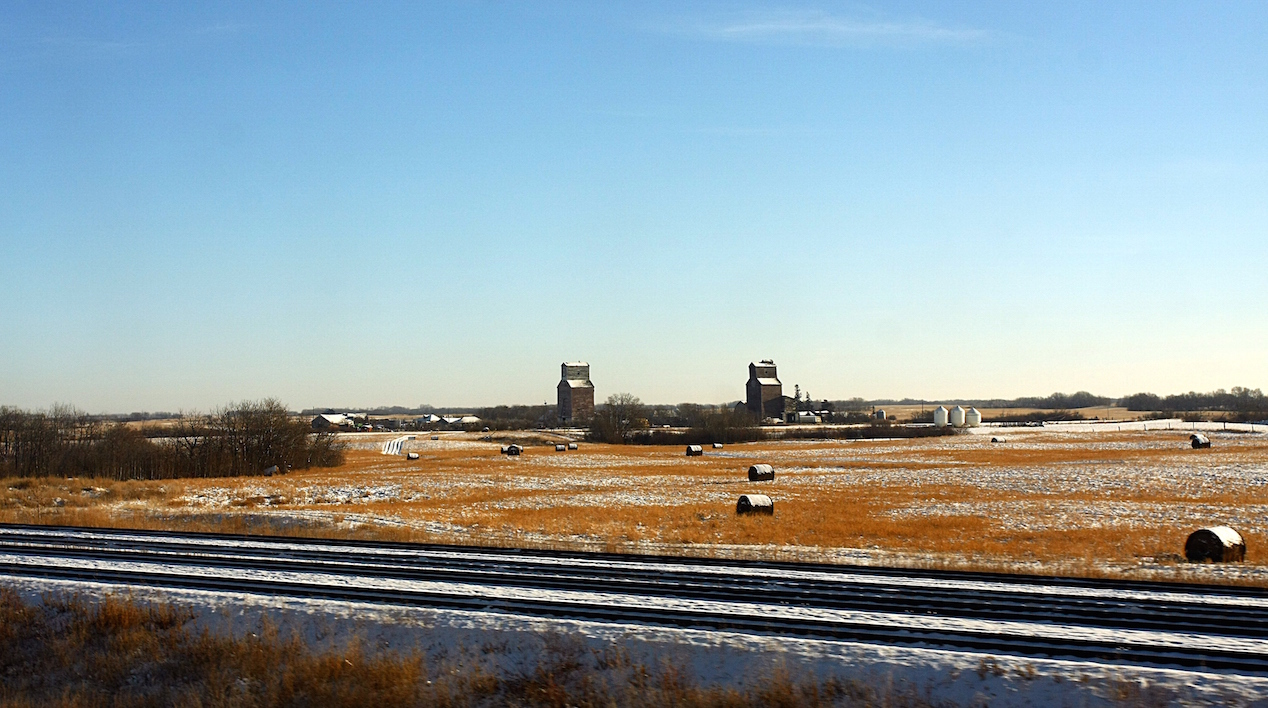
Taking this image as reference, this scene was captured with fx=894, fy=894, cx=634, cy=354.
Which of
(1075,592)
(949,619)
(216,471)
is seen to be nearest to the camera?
(949,619)

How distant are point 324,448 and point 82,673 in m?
64.2

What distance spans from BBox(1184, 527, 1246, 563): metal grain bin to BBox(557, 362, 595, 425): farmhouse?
151006 mm

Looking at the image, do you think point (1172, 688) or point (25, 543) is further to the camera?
point (25, 543)

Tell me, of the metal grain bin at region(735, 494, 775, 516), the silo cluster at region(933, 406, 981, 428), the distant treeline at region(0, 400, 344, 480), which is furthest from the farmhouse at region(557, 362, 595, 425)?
the metal grain bin at region(735, 494, 775, 516)

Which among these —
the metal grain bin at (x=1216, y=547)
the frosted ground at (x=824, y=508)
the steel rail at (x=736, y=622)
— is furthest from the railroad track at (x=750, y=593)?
the metal grain bin at (x=1216, y=547)

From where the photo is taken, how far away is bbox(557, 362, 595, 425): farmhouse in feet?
562

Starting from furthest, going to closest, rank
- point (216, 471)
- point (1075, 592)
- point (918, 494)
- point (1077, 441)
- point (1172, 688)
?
point (1077, 441) < point (216, 471) < point (918, 494) < point (1075, 592) < point (1172, 688)

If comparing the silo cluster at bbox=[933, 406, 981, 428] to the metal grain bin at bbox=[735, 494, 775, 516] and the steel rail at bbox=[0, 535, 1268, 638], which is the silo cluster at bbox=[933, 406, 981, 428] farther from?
the steel rail at bbox=[0, 535, 1268, 638]

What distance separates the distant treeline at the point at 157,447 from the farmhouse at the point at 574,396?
9966 centimetres

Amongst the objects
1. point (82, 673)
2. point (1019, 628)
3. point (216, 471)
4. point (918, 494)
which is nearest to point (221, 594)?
point (82, 673)

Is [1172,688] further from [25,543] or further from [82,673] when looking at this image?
[25,543]

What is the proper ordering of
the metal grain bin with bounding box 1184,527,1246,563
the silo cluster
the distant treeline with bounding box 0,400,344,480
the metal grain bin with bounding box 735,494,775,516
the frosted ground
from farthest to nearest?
the silo cluster < the distant treeline with bounding box 0,400,344,480 < the metal grain bin with bounding box 735,494,775,516 < the frosted ground < the metal grain bin with bounding box 1184,527,1246,563

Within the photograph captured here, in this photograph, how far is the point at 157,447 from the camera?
62.2 m

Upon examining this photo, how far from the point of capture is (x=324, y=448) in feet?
241
